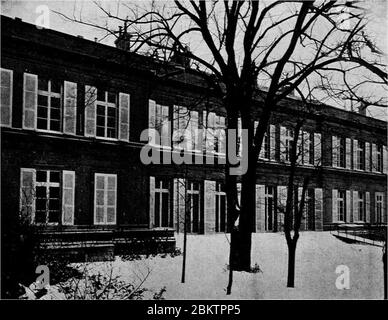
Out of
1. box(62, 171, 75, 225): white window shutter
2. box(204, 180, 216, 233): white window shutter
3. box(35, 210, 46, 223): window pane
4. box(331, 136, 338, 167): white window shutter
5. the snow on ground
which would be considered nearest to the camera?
the snow on ground

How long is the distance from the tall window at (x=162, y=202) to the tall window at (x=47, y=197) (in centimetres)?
257

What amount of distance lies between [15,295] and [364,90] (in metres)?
7.10

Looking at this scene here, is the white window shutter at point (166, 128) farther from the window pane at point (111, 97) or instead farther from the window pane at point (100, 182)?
the window pane at point (100, 182)

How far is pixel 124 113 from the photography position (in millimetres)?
11102

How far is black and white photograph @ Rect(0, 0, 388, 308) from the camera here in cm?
682

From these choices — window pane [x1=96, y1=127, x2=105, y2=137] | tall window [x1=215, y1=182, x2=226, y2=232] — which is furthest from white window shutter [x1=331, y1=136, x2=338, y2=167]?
window pane [x1=96, y1=127, x2=105, y2=137]

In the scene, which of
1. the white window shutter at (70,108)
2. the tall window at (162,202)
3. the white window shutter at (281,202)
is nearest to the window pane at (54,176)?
the white window shutter at (70,108)

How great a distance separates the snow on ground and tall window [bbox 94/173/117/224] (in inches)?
98.9

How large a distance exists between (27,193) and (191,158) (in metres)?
4.28

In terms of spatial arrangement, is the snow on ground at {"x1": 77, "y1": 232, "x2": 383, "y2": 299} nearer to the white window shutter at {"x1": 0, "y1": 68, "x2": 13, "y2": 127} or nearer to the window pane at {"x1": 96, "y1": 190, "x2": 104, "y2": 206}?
the window pane at {"x1": 96, "y1": 190, "x2": 104, "y2": 206}

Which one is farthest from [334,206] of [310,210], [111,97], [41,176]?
[41,176]

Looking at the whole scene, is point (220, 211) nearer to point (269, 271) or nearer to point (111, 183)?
point (111, 183)

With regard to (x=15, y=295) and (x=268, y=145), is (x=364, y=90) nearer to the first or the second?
(x=268, y=145)
